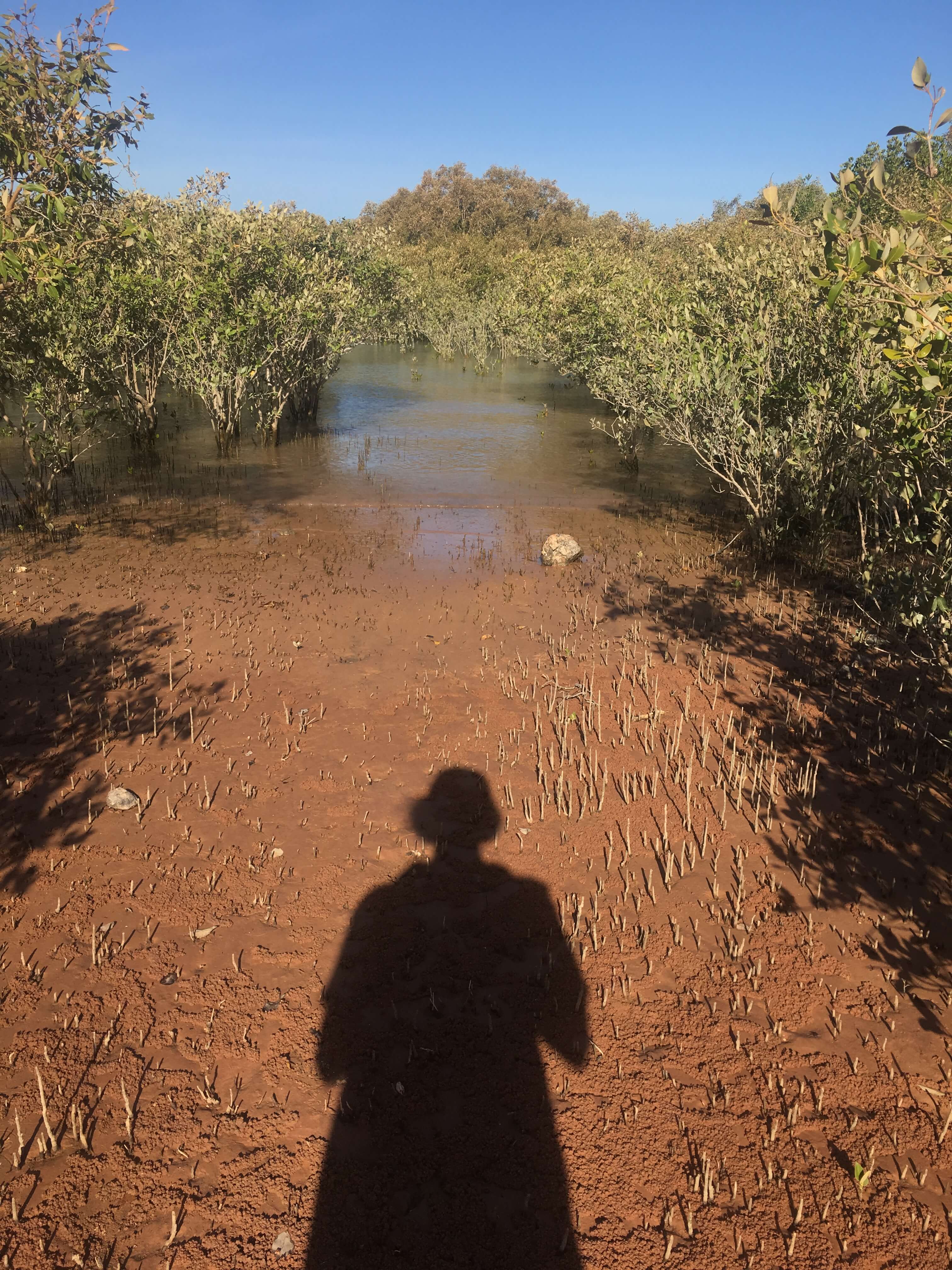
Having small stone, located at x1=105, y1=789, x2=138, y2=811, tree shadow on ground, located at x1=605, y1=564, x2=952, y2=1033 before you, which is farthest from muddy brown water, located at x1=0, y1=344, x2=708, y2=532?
small stone, located at x1=105, y1=789, x2=138, y2=811

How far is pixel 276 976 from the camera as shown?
4594 mm

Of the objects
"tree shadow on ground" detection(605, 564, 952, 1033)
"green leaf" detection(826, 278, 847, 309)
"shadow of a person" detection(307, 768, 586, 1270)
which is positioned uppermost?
"green leaf" detection(826, 278, 847, 309)

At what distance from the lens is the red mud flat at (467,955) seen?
3369 mm

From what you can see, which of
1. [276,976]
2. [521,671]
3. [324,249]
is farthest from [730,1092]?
[324,249]

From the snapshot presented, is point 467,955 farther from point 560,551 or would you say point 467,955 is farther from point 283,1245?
point 560,551

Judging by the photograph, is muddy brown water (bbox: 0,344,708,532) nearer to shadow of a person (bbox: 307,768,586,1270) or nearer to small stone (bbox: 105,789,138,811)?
small stone (bbox: 105,789,138,811)

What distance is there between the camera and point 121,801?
612 centimetres

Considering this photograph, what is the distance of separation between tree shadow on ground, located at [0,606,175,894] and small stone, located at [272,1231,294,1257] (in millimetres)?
3096

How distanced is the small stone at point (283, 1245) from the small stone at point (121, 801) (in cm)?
365

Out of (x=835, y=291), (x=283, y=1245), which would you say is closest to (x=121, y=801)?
(x=283, y=1245)

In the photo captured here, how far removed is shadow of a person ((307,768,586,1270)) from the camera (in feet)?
10.8

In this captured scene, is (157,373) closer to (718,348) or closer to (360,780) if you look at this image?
(718,348)

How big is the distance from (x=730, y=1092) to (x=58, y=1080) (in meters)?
3.47

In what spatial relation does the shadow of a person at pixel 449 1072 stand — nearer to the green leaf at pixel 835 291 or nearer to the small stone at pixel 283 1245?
the small stone at pixel 283 1245
